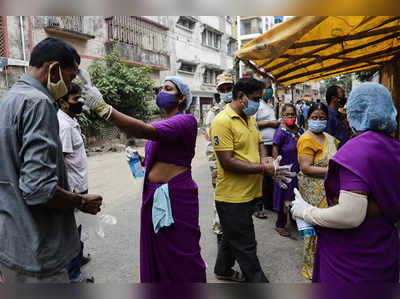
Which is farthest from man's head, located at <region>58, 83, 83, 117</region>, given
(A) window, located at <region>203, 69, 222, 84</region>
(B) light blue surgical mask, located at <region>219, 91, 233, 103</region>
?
(A) window, located at <region>203, 69, 222, 84</region>

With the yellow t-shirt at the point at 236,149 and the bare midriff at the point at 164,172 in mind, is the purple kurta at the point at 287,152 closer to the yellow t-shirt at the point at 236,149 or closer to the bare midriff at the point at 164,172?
the yellow t-shirt at the point at 236,149

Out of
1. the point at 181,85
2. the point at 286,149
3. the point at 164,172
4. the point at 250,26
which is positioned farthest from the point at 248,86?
the point at 250,26

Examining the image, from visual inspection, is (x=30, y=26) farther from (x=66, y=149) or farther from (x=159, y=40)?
(x=66, y=149)

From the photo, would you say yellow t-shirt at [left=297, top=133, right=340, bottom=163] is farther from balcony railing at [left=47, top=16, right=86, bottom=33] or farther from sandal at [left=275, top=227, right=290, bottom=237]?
balcony railing at [left=47, top=16, right=86, bottom=33]

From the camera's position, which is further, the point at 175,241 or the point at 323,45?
the point at 323,45

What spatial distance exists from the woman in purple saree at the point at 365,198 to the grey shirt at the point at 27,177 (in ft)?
4.31

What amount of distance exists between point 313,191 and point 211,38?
24.5 metres

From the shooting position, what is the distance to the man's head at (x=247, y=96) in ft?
8.27

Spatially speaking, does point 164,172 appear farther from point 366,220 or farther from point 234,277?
point 234,277

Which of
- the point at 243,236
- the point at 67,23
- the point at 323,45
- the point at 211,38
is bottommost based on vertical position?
the point at 243,236

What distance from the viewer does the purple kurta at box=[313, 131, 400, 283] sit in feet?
4.14

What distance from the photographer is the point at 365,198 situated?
4.15ft

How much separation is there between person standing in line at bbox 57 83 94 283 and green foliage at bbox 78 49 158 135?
31.1 ft

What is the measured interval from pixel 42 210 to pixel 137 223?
3.10 metres
